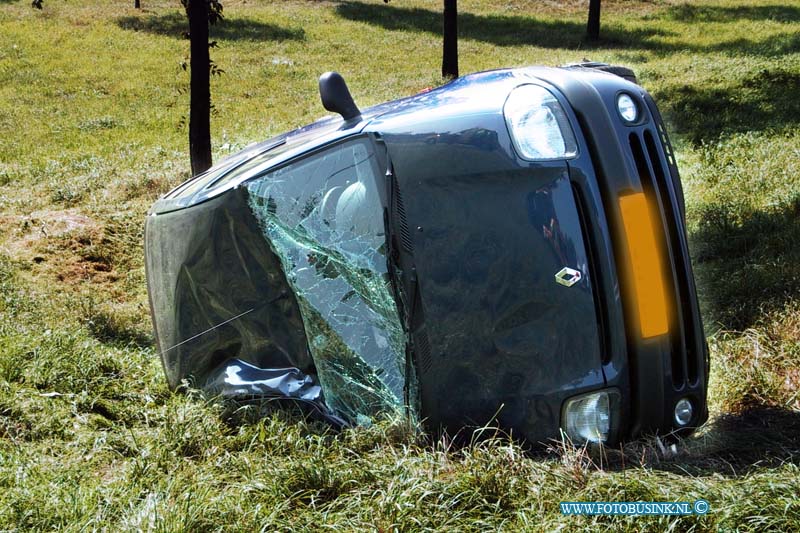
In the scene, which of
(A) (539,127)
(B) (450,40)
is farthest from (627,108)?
(B) (450,40)

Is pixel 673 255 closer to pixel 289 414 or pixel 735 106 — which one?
pixel 289 414

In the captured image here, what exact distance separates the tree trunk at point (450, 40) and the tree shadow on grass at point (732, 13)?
12138mm

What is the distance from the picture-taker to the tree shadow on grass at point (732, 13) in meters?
26.6

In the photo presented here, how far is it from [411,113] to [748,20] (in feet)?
85.6

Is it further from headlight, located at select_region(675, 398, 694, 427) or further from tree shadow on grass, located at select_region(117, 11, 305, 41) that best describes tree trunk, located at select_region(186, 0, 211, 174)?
tree shadow on grass, located at select_region(117, 11, 305, 41)

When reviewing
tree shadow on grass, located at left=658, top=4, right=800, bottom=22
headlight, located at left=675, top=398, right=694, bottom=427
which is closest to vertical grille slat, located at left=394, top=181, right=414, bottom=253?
headlight, located at left=675, top=398, right=694, bottom=427

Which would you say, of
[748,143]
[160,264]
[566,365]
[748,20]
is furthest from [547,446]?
[748,20]

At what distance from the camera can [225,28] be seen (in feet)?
88.9

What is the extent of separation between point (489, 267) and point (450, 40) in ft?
54.5

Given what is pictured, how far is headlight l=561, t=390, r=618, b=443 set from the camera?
3.15m

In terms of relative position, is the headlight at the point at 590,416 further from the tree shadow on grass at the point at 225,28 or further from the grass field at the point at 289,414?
the tree shadow on grass at the point at 225,28

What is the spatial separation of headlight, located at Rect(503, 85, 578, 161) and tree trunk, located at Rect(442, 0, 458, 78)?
52.2 ft

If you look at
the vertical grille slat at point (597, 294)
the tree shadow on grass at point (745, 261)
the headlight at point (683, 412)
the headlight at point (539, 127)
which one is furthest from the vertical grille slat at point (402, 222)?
the tree shadow on grass at point (745, 261)

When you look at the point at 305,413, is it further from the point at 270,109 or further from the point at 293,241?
the point at 270,109
